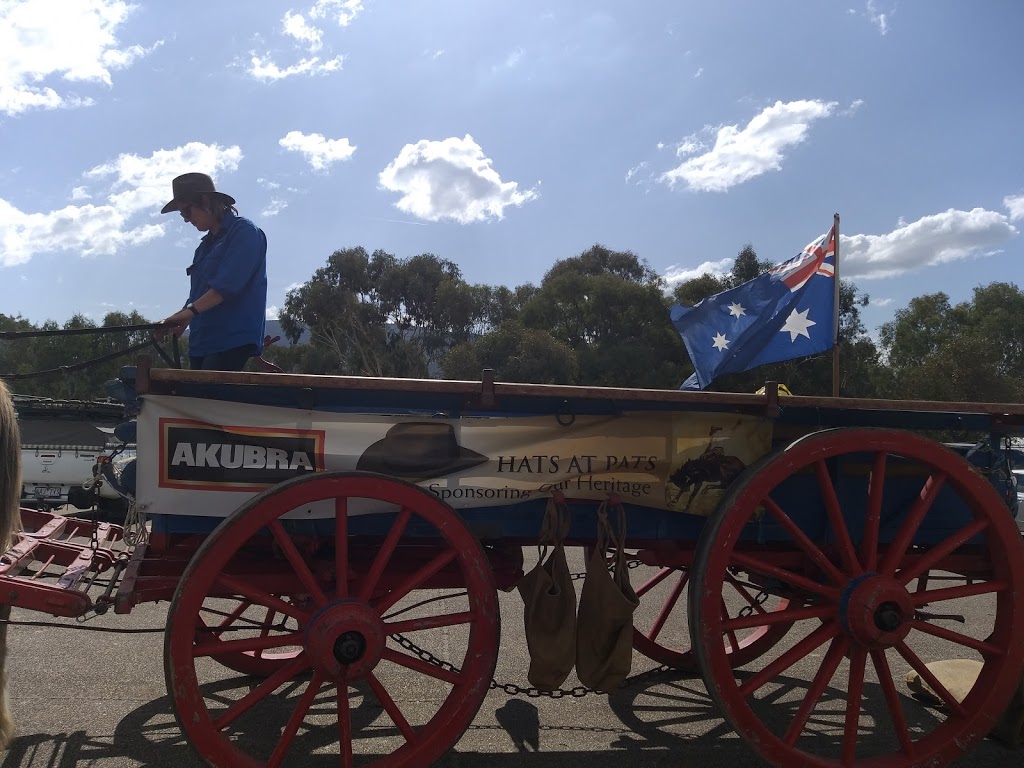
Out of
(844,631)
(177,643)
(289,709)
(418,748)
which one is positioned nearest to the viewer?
(177,643)

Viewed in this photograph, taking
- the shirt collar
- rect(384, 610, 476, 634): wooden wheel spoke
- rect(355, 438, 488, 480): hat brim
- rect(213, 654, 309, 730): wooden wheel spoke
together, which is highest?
the shirt collar

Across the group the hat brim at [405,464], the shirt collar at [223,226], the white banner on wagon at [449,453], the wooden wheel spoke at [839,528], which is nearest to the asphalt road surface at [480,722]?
the white banner on wagon at [449,453]

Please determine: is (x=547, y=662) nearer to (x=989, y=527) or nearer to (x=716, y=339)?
(x=989, y=527)

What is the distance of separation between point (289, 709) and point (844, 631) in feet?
8.54

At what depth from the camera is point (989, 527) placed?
2900mm

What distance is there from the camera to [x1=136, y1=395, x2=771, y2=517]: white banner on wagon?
2.66 metres

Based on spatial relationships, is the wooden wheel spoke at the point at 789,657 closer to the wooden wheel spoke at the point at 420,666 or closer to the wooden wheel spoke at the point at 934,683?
the wooden wheel spoke at the point at 934,683

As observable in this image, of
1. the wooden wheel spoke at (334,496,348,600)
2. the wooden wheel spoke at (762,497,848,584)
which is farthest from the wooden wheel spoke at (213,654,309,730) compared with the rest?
the wooden wheel spoke at (762,497,848,584)

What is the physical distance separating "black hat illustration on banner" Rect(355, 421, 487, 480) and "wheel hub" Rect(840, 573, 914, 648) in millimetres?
1551

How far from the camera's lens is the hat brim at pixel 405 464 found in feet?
8.97

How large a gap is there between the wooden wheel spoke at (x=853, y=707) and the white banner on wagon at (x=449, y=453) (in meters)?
0.80

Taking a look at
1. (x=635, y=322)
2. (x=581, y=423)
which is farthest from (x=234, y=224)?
(x=635, y=322)

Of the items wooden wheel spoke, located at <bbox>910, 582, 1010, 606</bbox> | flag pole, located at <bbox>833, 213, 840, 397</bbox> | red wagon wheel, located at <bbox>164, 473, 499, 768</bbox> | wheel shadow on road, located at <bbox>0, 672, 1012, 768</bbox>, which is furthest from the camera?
flag pole, located at <bbox>833, 213, 840, 397</bbox>

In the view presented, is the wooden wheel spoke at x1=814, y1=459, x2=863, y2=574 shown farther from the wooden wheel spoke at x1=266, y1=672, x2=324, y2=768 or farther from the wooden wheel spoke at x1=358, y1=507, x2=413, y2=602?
the wooden wheel spoke at x1=266, y1=672, x2=324, y2=768
